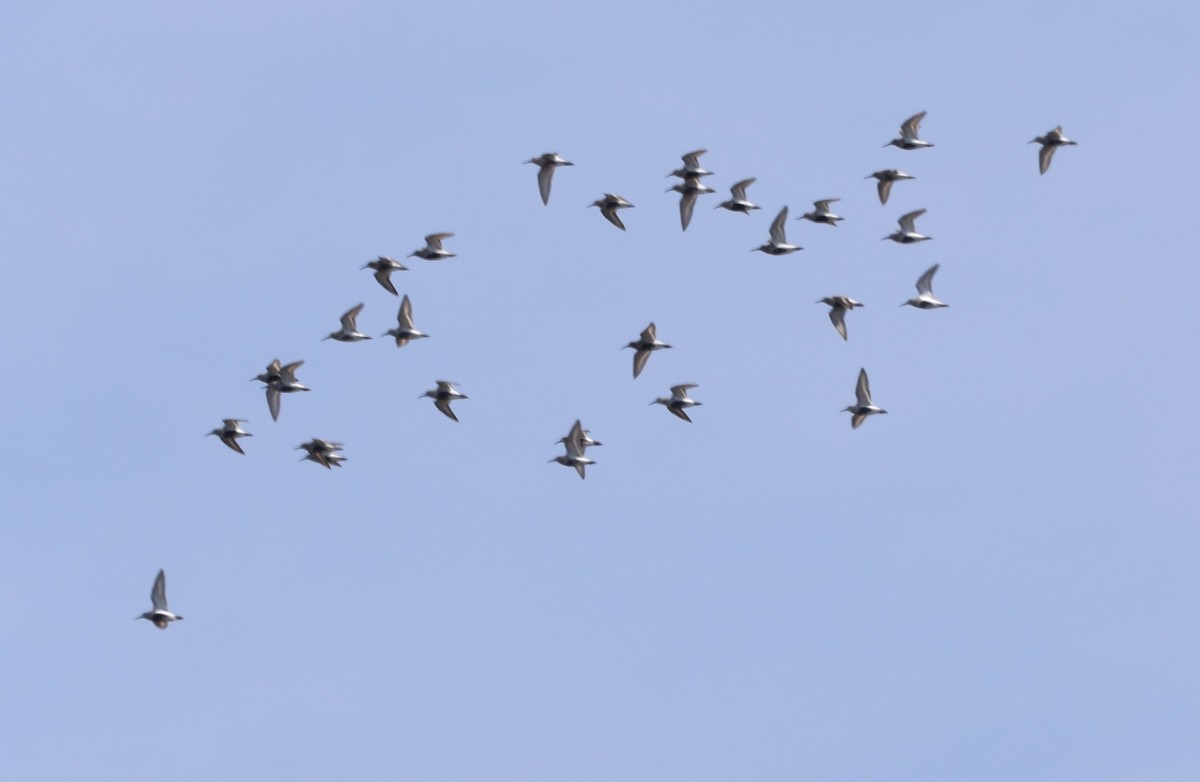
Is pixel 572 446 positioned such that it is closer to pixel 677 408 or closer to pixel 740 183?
pixel 677 408

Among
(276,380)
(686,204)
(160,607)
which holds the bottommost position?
(160,607)

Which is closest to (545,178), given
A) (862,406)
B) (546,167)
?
(546,167)

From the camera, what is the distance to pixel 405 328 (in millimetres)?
79438

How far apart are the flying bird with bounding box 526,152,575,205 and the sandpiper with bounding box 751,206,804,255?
23.8ft

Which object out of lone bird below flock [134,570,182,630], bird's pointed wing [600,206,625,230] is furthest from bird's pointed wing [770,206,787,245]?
lone bird below flock [134,570,182,630]

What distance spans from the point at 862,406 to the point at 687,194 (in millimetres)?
9483

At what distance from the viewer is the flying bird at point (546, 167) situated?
258 feet

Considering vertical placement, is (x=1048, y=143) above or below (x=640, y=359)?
above

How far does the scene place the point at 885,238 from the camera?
77812 millimetres

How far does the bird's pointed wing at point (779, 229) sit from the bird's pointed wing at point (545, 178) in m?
7.75

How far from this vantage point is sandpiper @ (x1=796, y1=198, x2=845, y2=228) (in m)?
79.1

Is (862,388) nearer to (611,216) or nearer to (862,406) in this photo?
(862,406)

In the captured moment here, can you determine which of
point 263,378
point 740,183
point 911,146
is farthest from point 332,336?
point 911,146

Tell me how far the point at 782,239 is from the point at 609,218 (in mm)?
5944
